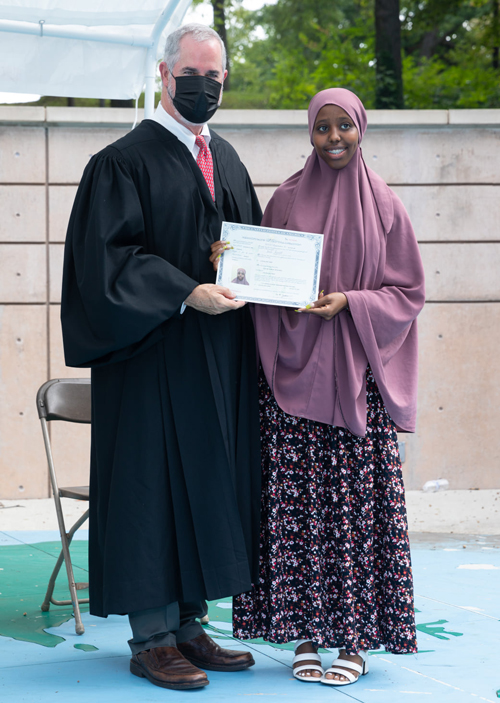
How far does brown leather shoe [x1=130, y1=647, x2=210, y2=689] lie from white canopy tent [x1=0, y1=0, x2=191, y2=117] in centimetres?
281

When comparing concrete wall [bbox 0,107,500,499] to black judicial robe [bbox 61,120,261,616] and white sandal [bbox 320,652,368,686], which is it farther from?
white sandal [bbox 320,652,368,686]

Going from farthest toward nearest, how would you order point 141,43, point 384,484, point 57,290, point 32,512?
point 57,290, point 32,512, point 141,43, point 384,484

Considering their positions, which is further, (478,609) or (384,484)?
(478,609)

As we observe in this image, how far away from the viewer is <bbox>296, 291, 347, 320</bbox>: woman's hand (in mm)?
2828

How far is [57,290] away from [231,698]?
5334 millimetres

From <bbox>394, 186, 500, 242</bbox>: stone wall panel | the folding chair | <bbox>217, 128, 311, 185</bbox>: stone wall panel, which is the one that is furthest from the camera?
<bbox>394, 186, 500, 242</bbox>: stone wall panel

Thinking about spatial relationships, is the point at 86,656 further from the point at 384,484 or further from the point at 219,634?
the point at 384,484

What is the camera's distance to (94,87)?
4.92 metres

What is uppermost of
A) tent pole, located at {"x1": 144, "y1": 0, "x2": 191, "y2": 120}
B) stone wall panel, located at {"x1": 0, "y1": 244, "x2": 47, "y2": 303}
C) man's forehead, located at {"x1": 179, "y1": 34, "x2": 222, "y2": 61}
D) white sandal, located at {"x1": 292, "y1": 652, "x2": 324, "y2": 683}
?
tent pole, located at {"x1": 144, "y1": 0, "x2": 191, "y2": 120}

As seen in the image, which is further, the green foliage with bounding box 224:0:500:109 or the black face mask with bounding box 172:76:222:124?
the green foliage with bounding box 224:0:500:109

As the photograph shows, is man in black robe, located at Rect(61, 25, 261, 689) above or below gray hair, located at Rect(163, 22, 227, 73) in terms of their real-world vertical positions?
below

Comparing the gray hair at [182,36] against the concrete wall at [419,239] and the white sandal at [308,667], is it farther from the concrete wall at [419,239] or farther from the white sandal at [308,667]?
the concrete wall at [419,239]

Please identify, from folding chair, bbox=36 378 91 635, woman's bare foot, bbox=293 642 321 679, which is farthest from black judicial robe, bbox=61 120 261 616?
folding chair, bbox=36 378 91 635

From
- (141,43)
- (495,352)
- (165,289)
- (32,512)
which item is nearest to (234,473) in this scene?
(165,289)
